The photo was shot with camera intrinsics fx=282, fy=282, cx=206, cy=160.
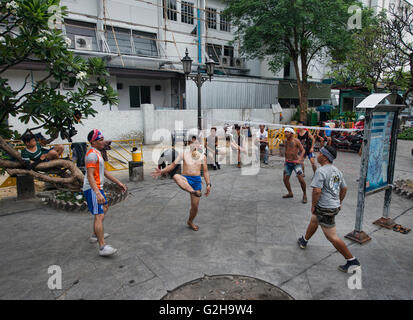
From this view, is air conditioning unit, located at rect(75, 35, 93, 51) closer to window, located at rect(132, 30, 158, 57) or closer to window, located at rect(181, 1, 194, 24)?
window, located at rect(132, 30, 158, 57)

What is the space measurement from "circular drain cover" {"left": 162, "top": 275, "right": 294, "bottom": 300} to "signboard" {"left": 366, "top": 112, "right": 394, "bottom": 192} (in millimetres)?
2739

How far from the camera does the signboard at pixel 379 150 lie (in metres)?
5.00

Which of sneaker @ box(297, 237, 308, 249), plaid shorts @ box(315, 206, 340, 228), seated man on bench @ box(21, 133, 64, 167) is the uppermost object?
seated man on bench @ box(21, 133, 64, 167)

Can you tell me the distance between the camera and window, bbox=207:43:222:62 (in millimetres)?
24688

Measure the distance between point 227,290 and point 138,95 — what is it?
19645mm

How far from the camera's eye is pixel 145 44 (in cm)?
2150

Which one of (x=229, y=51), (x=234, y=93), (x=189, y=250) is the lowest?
(x=189, y=250)

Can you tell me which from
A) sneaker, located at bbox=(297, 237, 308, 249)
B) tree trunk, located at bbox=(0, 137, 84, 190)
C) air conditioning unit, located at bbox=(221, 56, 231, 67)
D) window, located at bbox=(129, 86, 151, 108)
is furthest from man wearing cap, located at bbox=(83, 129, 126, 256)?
air conditioning unit, located at bbox=(221, 56, 231, 67)

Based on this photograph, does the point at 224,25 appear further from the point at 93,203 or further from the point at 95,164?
the point at 93,203

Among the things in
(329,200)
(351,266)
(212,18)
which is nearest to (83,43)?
(212,18)

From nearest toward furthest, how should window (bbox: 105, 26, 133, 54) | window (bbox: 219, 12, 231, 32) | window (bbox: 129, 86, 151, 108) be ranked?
1. window (bbox: 105, 26, 133, 54)
2. window (bbox: 129, 86, 151, 108)
3. window (bbox: 219, 12, 231, 32)

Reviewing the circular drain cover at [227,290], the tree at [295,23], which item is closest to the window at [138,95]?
the tree at [295,23]
